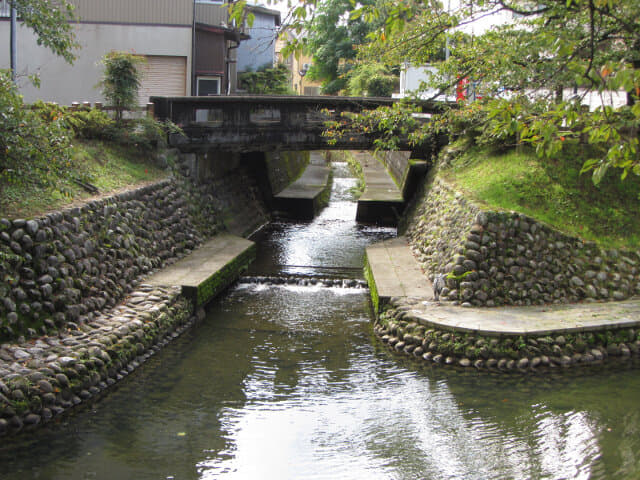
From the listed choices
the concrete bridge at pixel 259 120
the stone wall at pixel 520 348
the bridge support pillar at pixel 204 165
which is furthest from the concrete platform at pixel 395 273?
the bridge support pillar at pixel 204 165

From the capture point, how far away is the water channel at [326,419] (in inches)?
309

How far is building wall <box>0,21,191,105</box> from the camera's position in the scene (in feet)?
80.2

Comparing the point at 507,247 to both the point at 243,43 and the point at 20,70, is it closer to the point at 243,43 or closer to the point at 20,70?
the point at 20,70

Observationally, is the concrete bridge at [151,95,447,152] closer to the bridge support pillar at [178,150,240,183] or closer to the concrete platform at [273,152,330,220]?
the bridge support pillar at [178,150,240,183]

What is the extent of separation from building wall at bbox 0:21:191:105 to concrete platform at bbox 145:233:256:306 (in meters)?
9.77

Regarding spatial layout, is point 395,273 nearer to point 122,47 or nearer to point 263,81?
point 122,47

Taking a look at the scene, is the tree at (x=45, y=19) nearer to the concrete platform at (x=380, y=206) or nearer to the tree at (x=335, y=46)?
the concrete platform at (x=380, y=206)

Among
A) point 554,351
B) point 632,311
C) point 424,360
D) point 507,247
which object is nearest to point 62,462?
point 424,360

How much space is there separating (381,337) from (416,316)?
36.1 inches

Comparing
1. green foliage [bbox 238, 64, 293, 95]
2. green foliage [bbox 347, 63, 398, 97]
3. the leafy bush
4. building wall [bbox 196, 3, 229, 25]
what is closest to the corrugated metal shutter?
building wall [bbox 196, 3, 229, 25]

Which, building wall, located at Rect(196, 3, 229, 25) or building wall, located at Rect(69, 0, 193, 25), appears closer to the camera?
building wall, located at Rect(69, 0, 193, 25)

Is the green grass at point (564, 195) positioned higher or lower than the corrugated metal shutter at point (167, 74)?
lower

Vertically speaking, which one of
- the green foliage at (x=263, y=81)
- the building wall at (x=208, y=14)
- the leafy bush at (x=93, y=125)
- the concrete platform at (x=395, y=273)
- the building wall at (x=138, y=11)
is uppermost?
the building wall at (x=208, y=14)

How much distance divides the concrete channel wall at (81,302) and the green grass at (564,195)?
6.61m
